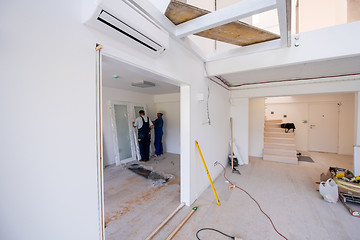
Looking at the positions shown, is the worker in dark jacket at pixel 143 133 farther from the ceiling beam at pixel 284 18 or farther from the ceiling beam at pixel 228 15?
the ceiling beam at pixel 284 18

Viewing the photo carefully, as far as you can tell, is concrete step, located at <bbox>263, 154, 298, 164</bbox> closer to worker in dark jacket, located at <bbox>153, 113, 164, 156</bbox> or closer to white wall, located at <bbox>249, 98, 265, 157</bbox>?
white wall, located at <bbox>249, 98, 265, 157</bbox>

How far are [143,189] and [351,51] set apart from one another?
3662 mm

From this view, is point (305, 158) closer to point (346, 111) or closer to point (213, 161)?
point (346, 111)

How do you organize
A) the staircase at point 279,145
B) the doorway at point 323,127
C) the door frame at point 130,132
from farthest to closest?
1. the doorway at point 323,127
2. the staircase at point 279,145
3. the door frame at point 130,132

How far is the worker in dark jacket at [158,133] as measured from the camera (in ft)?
16.5

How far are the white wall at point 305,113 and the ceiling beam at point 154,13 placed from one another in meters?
6.57

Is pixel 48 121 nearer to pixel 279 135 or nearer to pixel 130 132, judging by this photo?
pixel 130 132

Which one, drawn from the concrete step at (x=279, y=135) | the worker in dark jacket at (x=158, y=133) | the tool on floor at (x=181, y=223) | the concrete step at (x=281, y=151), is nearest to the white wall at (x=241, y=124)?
the concrete step at (x=281, y=151)

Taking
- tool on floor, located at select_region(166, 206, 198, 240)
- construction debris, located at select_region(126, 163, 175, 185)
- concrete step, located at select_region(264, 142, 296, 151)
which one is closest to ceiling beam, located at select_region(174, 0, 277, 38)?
tool on floor, located at select_region(166, 206, 198, 240)

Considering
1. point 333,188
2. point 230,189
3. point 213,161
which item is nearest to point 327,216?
point 333,188

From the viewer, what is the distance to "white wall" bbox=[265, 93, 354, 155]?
5.16m

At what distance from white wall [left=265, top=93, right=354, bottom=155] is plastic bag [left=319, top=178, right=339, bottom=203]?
4355 mm

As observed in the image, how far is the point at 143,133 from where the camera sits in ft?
14.8

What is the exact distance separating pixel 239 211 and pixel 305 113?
19.5 ft
